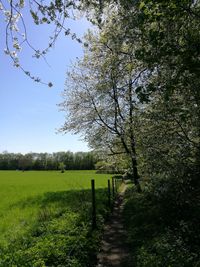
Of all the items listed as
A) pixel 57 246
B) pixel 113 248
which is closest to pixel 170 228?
pixel 113 248

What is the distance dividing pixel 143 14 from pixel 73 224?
7.98 m

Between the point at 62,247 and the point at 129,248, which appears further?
the point at 129,248

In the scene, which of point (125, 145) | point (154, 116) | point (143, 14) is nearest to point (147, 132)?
point (154, 116)

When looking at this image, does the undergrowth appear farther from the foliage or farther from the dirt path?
the foliage

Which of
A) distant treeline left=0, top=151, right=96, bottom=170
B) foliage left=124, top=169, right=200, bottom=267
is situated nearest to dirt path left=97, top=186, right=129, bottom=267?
foliage left=124, top=169, right=200, bottom=267

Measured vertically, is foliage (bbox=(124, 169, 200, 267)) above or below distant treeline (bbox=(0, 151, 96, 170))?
below

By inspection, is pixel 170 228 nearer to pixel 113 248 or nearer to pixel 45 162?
pixel 113 248

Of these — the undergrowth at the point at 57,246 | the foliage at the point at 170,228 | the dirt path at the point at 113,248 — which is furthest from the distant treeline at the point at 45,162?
the undergrowth at the point at 57,246

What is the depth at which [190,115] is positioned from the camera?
870 centimetres

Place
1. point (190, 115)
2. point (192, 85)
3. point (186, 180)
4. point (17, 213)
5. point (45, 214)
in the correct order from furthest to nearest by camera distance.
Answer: point (17, 213), point (45, 214), point (186, 180), point (190, 115), point (192, 85)

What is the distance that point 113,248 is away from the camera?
10711 mm

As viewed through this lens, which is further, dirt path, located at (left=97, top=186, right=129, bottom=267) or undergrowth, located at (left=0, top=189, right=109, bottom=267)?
dirt path, located at (left=97, top=186, right=129, bottom=267)

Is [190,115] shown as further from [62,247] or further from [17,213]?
[17,213]

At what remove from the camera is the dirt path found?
9.21 m
